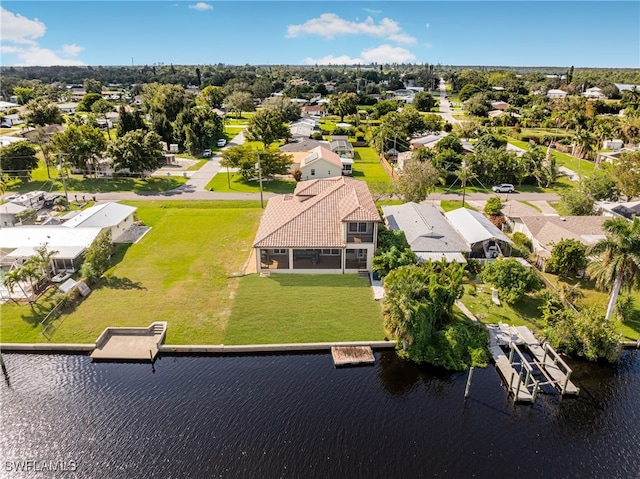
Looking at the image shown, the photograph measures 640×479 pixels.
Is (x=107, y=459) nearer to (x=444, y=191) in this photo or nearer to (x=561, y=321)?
(x=561, y=321)

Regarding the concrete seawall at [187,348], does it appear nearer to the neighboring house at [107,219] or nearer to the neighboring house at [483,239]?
the neighboring house at [107,219]

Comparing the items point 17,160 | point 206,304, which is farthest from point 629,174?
point 17,160

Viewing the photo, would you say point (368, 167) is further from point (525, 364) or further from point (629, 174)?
point (525, 364)

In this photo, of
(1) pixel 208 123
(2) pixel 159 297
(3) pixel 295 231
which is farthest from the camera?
(1) pixel 208 123

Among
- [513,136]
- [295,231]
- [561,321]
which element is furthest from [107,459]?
[513,136]

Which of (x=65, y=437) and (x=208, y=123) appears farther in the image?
(x=208, y=123)

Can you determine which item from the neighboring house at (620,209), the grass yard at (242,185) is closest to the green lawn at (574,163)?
the neighboring house at (620,209)
